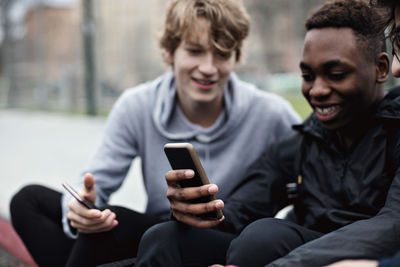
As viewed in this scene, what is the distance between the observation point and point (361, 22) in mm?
1742

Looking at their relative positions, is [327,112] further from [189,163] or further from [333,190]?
[189,163]

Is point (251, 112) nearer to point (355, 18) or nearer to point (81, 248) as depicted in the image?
point (355, 18)

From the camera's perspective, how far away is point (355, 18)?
5.72ft

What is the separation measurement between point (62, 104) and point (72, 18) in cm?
830

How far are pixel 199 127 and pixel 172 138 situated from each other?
132 mm

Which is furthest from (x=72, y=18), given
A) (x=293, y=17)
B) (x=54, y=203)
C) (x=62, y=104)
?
(x=54, y=203)

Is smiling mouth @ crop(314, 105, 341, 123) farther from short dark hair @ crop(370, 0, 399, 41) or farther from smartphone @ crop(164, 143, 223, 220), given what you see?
smartphone @ crop(164, 143, 223, 220)

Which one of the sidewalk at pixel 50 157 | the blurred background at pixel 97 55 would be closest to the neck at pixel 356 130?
the sidewalk at pixel 50 157

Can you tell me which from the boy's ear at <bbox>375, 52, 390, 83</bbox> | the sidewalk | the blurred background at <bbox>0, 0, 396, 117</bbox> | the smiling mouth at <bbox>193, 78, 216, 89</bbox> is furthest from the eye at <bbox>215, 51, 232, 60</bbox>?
the blurred background at <bbox>0, 0, 396, 117</bbox>

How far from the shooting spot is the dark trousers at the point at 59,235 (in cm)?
193

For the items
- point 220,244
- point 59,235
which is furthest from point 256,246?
point 59,235

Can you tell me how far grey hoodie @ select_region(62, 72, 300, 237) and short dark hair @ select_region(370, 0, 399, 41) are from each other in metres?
0.78

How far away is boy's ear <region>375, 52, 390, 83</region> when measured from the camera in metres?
1.75

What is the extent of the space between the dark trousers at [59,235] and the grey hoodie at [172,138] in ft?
0.46
